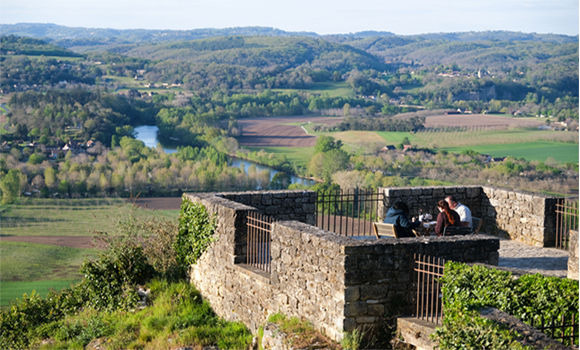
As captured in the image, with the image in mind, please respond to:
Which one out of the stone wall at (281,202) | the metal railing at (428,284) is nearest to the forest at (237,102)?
the stone wall at (281,202)

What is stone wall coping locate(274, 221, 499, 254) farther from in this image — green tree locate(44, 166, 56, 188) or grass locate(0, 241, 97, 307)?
green tree locate(44, 166, 56, 188)

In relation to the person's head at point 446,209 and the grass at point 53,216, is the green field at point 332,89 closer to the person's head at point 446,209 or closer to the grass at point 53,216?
the grass at point 53,216

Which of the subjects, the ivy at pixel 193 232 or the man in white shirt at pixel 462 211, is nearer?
the ivy at pixel 193 232

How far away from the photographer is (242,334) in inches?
341

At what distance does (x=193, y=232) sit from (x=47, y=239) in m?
52.0

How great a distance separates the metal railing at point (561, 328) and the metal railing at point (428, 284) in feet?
3.84

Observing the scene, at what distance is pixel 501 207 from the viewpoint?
12016mm

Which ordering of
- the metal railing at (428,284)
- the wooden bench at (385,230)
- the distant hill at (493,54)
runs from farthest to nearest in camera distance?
the distant hill at (493,54) < the wooden bench at (385,230) < the metal railing at (428,284)

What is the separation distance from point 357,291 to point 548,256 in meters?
5.27

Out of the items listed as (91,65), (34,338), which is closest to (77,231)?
(34,338)

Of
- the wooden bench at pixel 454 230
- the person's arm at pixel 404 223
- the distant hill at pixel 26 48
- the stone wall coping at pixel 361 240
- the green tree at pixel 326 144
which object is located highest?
the distant hill at pixel 26 48

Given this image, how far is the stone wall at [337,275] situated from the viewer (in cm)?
674

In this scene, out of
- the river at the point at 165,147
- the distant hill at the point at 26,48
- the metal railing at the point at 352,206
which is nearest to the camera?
the metal railing at the point at 352,206

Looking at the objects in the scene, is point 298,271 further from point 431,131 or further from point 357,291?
point 431,131
